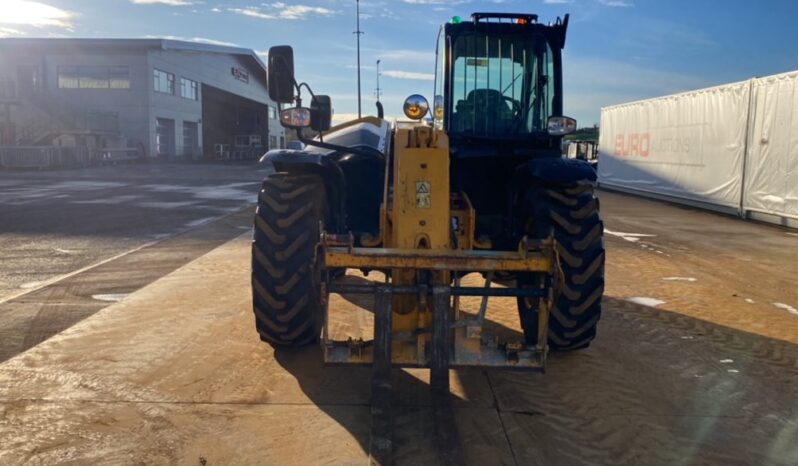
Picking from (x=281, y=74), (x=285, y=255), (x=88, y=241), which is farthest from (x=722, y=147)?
(x=281, y=74)

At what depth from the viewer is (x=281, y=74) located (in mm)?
4637

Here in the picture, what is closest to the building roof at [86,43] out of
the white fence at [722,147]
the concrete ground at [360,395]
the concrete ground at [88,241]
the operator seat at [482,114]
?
the concrete ground at [88,241]

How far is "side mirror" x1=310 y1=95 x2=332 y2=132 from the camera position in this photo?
5.33m

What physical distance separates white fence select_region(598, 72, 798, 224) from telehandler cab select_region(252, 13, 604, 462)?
11.6 metres

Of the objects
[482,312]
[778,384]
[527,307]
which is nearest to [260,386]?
[482,312]

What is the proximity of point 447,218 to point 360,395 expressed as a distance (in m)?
1.44

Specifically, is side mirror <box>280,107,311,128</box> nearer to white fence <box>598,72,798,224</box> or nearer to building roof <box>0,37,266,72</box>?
white fence <box>598,72,798,224</box>

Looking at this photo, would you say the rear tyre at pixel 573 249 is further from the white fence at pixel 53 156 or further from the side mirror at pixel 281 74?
the white fence at pixel 53 156

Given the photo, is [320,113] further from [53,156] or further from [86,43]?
[86,43]

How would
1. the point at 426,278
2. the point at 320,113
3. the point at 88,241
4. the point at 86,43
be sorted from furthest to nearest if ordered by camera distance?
the point at 86,43, the point at 88,241, the point at 320,113, the point at 426,278

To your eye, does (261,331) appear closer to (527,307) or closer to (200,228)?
(527,307)

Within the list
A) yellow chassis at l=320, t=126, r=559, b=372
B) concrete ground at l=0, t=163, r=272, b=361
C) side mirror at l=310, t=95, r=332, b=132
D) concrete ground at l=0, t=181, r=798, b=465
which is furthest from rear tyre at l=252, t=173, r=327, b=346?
concrete ground at l=0, t=163, r=272, b=361

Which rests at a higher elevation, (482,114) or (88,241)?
(482,114)

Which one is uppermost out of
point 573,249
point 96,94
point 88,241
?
point 96,94
